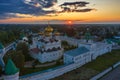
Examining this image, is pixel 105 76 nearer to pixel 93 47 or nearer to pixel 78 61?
pixel 78 61

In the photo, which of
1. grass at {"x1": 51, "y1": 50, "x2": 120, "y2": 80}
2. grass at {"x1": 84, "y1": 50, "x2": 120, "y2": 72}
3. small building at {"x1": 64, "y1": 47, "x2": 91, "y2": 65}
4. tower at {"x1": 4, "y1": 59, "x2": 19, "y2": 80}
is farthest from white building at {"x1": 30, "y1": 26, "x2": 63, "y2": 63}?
tower at {"x1": 4, "y1": 59, "x2": 19, "y2": 80}

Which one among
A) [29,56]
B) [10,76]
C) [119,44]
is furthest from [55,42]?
[119,44]

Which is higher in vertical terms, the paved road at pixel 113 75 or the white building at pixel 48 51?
the white building at pixel 48 51

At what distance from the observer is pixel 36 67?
64.7ft

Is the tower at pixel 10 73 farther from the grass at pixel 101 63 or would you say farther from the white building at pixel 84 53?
the grass at pixel 101 63

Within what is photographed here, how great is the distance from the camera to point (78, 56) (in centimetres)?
2059

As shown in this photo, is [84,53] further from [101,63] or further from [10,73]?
[10,73]

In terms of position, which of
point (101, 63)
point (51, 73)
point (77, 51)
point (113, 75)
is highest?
point (77, 51)

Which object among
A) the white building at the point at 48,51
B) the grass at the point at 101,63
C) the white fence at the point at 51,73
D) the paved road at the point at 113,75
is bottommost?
the paved road at the point at 113,75

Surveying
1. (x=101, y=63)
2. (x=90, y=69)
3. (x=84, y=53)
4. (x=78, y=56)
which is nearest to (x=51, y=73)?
(x=78, y=56)

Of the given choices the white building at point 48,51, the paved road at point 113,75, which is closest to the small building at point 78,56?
the white building at point 48,51

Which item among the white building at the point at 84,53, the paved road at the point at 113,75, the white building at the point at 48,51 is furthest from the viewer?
the white building at the point at 48,51

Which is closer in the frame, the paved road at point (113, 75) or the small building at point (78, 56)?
the paved road at point (113, 75)

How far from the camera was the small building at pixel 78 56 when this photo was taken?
20219mm
